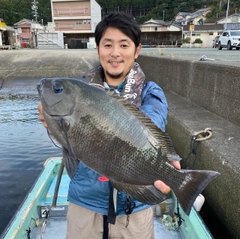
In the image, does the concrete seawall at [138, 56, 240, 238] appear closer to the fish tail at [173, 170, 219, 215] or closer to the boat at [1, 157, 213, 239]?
the boat at [1, 157, 213, 239]

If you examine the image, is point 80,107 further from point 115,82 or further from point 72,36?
point 72,36

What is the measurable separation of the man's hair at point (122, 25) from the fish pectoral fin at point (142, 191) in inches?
45.1

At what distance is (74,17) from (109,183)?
62.3m

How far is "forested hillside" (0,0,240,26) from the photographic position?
85.4 metres

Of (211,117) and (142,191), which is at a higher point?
(142,191)

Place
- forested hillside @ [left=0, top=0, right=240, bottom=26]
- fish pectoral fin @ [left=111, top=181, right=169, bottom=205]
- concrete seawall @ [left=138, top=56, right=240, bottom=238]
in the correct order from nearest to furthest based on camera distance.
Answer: fish pectoral fin @ [left=111, top=181, right=169, bottom=205], concrete seawall @ [left=138, top=56, right=240, bottom=238], forested hillside @ [left=0, top=0, right=240, bottom=26]

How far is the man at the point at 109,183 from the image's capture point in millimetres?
2012

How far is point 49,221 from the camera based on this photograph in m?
3.59

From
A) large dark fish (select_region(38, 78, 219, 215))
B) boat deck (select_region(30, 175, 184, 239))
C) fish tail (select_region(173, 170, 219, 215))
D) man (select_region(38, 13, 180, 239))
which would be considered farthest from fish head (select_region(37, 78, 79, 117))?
boat deck (select_region(30, 175, 184, 239))

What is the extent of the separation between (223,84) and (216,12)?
3511 inches

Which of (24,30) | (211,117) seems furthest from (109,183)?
(24,30)

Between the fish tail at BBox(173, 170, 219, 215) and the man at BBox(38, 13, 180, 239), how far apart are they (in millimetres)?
503

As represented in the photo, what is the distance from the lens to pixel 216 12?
3250 inches

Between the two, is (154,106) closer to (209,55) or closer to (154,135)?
(154,135)
